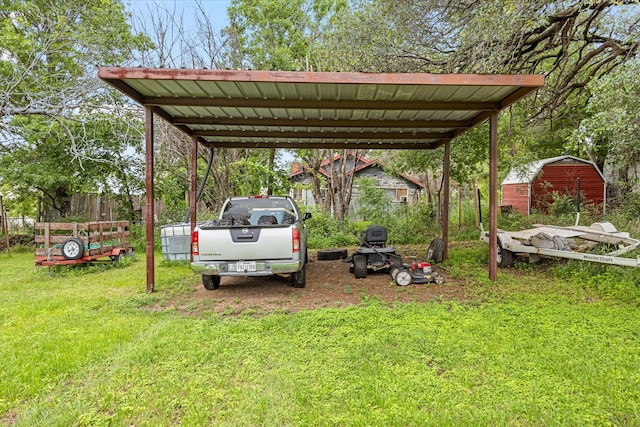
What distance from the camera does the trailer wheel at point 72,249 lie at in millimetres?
7734

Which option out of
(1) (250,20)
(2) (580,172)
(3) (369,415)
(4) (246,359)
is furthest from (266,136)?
(2) (580,172)

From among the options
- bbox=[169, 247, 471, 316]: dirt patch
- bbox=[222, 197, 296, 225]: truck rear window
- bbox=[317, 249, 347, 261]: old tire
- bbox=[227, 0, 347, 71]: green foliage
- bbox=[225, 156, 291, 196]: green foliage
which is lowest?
bbox=[169, 247, 471, 316]: dirt patch

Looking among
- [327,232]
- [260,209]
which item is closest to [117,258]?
[260,209]

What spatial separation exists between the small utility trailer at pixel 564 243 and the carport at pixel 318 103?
48.5 inches

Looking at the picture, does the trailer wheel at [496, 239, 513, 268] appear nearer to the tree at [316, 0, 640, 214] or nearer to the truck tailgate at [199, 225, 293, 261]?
the tree at [316, 0, 640, 214]

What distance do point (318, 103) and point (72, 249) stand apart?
6.17 m

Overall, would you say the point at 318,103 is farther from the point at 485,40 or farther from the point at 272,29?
the point at 272,29

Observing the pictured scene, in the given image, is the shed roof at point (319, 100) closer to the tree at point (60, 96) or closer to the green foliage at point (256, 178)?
the green foliage at point (256, 178)

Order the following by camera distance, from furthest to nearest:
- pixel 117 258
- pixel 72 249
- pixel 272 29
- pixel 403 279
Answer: pixel 272 29
pixel 117 258
pixel 72 249
pixel 403 279

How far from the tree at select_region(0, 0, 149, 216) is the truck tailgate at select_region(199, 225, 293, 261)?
6.62 m

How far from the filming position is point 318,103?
242 inches

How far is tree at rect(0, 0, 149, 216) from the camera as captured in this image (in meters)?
10.2

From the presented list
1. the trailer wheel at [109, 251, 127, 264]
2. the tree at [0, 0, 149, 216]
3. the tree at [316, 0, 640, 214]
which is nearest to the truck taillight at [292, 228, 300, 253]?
the tree at [316, 0, 640, 214]

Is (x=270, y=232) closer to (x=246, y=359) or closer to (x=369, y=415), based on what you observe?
(x=246, y=359)
